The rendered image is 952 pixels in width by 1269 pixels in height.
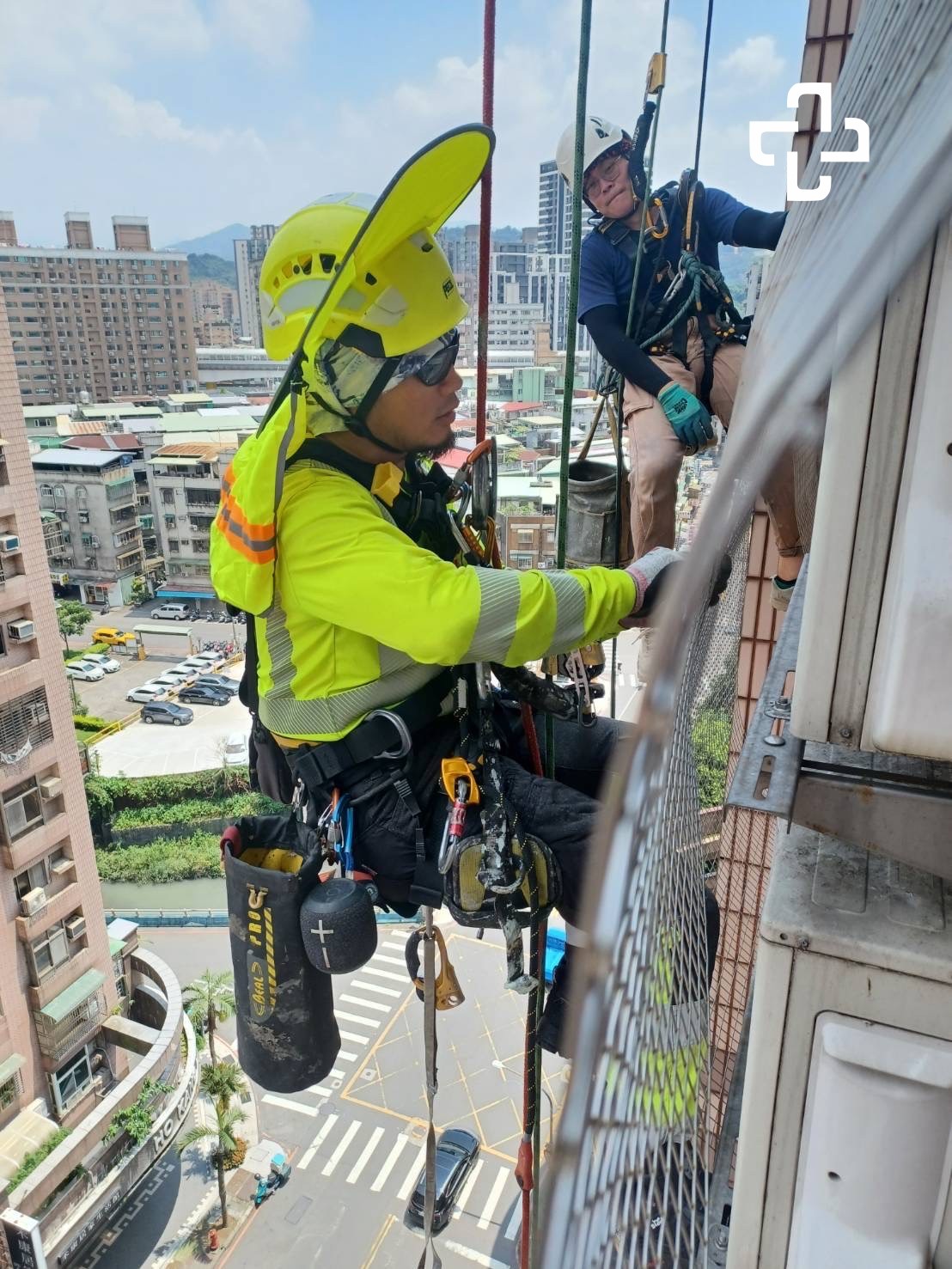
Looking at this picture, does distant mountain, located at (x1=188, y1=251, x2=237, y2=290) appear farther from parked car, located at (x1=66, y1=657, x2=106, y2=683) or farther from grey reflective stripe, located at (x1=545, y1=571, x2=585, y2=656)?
grey reflective stripe, located at (x1=545, y1=571, x2=585, y2=656)

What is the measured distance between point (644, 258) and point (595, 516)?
73 centimetres

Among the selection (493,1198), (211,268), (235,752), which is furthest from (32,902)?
(211,268)

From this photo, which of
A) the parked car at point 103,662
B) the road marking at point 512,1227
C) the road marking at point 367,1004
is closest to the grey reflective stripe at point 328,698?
the road marking at point 512,1227

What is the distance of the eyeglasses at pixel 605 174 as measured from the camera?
2.57 meters

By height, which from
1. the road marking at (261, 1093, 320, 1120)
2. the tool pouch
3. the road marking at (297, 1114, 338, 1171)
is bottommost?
the road marking at (261, 1093, 320, 1120)

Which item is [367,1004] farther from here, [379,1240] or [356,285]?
[356,285]

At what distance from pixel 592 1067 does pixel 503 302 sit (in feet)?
158

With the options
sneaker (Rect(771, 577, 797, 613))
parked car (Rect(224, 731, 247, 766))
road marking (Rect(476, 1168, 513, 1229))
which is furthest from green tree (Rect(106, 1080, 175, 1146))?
sneaker (Rect(771, 577, 797, 613))

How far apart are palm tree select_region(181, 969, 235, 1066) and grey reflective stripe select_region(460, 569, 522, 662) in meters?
11.6

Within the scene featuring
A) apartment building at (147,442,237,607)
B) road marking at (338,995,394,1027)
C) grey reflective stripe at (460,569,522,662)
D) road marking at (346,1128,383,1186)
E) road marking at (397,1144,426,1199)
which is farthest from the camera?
apartment building at (147,442,237,607)

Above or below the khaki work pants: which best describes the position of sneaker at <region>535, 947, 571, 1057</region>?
below

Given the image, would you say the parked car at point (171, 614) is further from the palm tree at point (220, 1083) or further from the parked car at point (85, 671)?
the palm tree at point (220, 1083)

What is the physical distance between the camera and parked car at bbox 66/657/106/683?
23.5m

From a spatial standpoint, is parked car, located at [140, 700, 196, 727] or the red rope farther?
parked car, located at [140, 700, 196, 727]
